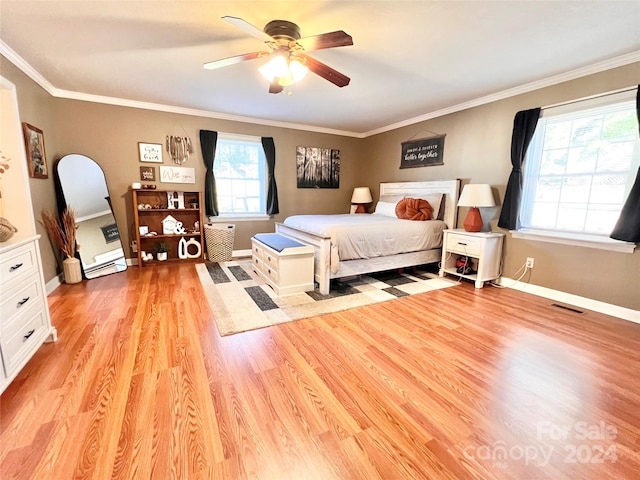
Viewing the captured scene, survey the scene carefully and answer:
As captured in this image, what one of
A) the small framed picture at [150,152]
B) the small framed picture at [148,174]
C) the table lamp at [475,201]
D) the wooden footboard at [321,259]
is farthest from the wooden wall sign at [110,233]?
the table lamp at [475,201]

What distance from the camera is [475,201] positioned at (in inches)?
135

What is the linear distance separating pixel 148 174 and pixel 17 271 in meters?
2.87

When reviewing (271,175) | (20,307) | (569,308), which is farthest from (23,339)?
(569,308)

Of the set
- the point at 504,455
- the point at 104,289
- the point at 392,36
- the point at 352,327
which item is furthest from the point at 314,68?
the point at 104,289

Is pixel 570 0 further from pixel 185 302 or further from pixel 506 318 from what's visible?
pixel 185 302

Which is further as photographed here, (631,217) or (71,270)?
(71,270)

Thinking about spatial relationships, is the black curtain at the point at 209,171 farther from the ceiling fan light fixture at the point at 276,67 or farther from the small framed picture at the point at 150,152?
the ceiling fan light fixture at the point at 276,67

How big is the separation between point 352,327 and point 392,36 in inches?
94.8

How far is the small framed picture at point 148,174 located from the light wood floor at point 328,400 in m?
2.34

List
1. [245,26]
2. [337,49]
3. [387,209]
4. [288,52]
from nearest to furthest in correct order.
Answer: [245,26] < [288,52] < [337,49] < [387,209]

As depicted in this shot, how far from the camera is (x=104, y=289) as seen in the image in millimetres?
3250

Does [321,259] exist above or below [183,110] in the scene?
Answer: below

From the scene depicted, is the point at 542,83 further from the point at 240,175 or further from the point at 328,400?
the point at 240,175

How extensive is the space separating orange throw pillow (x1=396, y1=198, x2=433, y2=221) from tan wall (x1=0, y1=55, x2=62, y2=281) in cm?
441
